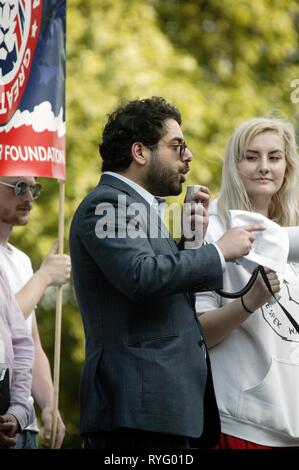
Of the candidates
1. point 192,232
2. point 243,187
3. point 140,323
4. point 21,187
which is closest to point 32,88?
point 21,187

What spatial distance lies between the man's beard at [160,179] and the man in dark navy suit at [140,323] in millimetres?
55

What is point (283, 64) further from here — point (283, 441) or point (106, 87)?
point (283, 441)

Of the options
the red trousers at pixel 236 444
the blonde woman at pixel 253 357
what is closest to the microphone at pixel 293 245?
the blonde woman at pixel 253 357

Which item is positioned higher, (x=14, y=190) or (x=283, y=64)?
(x=283, y=64)

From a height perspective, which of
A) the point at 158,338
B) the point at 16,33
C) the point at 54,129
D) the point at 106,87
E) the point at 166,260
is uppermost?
the point at 106,87

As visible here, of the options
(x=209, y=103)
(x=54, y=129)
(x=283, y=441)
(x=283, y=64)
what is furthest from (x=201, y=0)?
(x=283, y=441)

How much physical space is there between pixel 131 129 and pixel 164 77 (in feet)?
17.1

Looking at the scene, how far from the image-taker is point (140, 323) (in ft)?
10.9

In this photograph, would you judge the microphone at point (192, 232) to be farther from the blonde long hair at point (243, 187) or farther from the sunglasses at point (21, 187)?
the sunglasses at point (21, 187)

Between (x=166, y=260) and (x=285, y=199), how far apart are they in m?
1.04

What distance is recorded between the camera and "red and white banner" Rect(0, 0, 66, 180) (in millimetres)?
4652

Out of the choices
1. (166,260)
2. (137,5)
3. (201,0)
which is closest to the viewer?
(166,260)

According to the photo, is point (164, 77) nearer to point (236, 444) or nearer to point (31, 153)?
point (31, 153)

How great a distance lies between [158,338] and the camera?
333 centimetres
